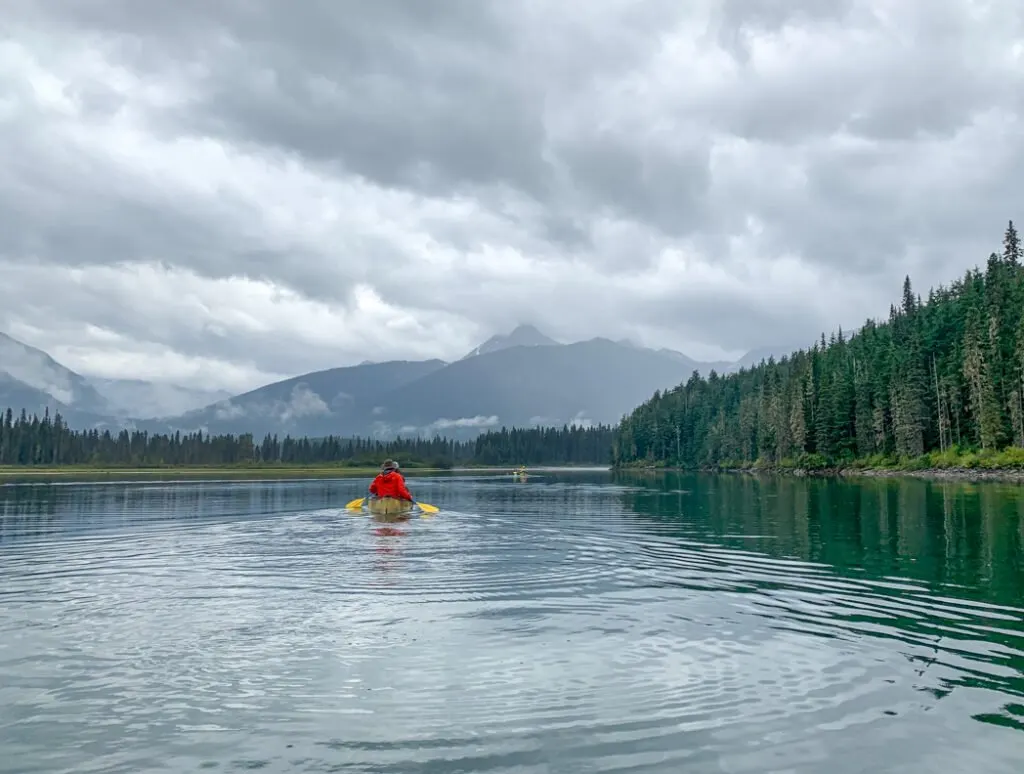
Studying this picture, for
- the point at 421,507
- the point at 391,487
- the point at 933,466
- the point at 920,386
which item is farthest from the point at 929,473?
the point at 391,487

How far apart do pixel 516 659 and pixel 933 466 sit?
12290cm

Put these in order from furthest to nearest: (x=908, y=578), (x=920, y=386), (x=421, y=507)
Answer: (x=920, y=386) → (x=421, y=507) → (x=908, y=578)

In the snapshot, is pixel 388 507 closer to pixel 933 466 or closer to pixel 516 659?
pixel 516 659

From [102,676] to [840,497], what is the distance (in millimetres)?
68598

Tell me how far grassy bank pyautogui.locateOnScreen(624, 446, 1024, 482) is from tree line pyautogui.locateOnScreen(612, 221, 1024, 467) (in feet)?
3.85

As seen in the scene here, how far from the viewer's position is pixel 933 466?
11794cm

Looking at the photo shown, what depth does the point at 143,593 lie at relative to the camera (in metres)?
22.8

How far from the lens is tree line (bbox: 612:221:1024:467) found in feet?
372

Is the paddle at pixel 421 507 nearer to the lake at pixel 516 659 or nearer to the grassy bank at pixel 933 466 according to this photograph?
the lake at pixel 516 659

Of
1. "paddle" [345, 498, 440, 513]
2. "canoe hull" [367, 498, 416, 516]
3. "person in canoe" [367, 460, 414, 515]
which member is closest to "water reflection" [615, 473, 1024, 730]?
"paddle" [345, 498, 440, 513]

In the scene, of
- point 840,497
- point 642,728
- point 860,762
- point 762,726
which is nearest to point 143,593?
point 642,728

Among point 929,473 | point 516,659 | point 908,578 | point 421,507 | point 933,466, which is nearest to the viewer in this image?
point 516,659

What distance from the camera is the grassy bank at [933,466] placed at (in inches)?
3865

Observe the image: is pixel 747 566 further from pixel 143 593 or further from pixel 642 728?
pixel 143 593
